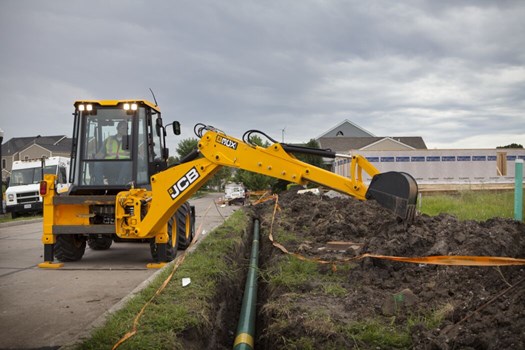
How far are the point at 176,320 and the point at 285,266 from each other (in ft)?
8.19

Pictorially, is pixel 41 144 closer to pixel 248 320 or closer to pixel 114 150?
pixel 114 150

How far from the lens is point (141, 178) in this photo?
852cm

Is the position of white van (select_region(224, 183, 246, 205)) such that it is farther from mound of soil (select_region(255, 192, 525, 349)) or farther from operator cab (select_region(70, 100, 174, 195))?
mound of soil (select_region(255, 192, 525, 349))

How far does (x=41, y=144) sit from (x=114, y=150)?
215ft

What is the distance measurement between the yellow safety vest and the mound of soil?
11.2 feet

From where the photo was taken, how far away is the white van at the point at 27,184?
21406mm

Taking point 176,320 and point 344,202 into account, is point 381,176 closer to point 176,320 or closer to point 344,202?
point 176,320

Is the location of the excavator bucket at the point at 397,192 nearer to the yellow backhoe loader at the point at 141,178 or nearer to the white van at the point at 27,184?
the yellow backhoe loader at the point at 141,178

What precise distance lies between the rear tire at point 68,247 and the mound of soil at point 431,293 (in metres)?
3.92

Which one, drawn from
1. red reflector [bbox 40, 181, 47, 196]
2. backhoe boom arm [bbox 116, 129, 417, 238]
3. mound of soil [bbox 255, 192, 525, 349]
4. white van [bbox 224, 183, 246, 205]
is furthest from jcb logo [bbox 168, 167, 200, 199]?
white van [bbox 224, 183, 246, 205]

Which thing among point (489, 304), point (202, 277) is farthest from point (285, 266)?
point (489, 304)

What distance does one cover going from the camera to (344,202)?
14164 mm

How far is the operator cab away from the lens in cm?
841

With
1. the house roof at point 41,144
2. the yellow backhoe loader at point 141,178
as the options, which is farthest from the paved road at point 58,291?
the house roof at point 41,144
